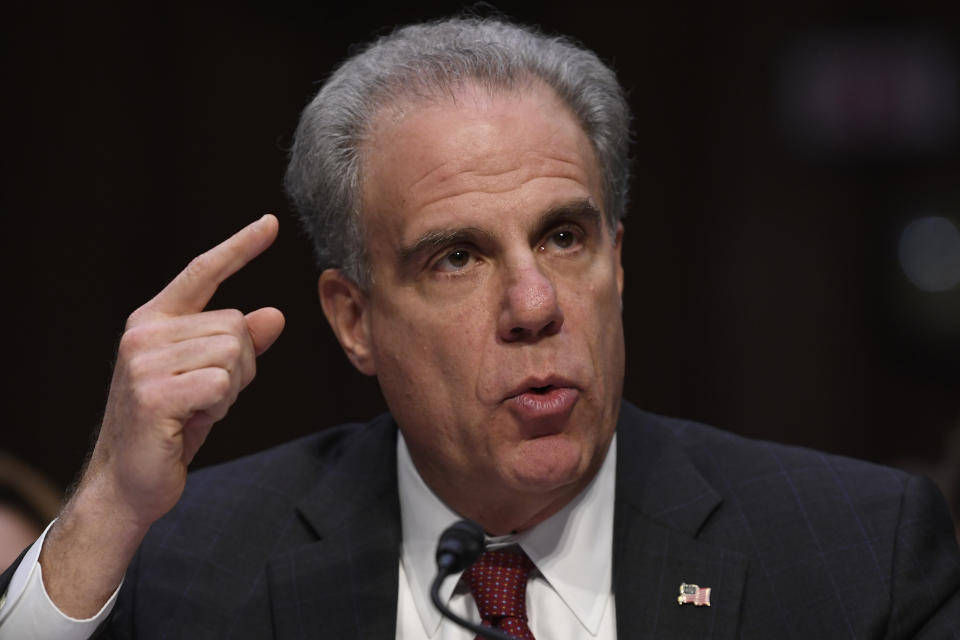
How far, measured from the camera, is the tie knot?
2037 millimetres

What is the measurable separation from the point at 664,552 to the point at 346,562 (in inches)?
23.4

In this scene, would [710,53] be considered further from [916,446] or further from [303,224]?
[303,224]

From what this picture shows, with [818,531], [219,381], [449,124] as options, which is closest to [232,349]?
[219,381]

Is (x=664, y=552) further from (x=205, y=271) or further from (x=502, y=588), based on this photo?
(x=205, y=271)

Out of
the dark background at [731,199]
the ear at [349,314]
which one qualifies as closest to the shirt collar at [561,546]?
the ear at [349,314]

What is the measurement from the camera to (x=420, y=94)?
2152 mm

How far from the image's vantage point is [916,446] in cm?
484

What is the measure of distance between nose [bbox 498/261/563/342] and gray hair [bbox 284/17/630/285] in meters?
0.35

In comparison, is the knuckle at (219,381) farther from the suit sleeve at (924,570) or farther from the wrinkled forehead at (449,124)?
the suit sleeve at (924,570)

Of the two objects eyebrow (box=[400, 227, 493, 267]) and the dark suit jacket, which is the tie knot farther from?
eyebrow (box=[400, 227, 493, 267])

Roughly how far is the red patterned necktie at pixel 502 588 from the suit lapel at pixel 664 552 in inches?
6.5

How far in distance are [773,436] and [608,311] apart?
287cm

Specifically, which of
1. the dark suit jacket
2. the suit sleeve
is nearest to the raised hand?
the dark suit jacket

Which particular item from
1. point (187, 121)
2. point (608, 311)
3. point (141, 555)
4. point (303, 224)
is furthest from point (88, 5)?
point (608, 311)
